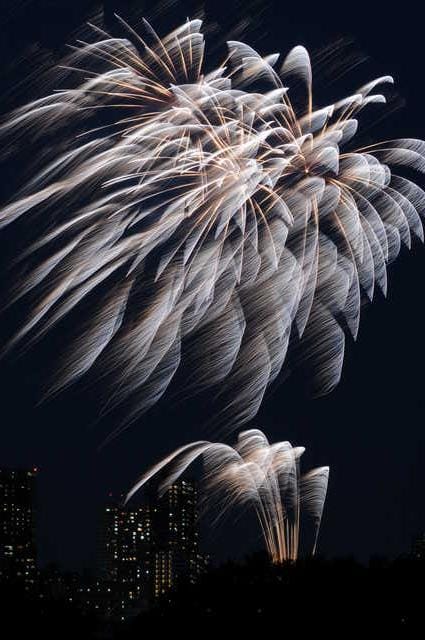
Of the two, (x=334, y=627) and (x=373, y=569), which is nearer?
(x=334, y=627)

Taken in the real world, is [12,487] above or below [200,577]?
below

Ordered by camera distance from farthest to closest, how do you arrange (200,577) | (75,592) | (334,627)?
1. (75,592)
2. (200,577)
3. (334,627)

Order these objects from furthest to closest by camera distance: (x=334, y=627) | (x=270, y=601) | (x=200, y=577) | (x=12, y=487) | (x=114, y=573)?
(x=114, y=573)
(x=12, y=487)
(x=200, y=577)
(x=270, y=601)
(x=334, y=627)

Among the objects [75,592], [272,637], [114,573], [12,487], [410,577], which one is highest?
[272,637]

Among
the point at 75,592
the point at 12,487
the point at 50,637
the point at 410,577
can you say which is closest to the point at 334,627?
the point at 410,577

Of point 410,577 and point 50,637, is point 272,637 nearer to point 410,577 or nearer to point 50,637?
point 410,577

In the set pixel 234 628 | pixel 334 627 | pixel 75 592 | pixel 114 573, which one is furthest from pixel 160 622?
pixel 114 573

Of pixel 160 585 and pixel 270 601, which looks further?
pixel 160 585

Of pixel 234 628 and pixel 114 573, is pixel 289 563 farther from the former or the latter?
pixel 114 573

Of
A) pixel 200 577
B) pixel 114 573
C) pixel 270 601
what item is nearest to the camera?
pixel 270 601
